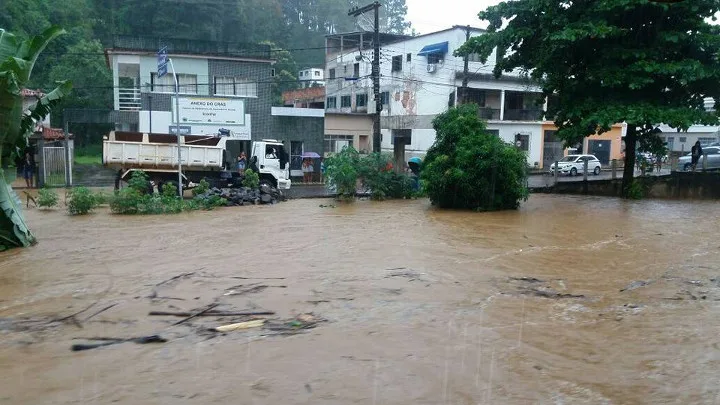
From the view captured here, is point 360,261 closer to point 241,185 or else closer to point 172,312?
point 172,312

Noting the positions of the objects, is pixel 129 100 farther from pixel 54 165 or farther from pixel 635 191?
pixel 635 191

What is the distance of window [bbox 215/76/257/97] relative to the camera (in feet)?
106

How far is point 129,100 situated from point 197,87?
372cm

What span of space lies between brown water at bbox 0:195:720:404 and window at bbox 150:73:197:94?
17966mm

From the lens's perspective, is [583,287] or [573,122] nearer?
[583,287]

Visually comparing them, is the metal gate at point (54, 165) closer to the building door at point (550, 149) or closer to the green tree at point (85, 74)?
the green tree at point (85, 74)

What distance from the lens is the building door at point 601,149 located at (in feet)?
151

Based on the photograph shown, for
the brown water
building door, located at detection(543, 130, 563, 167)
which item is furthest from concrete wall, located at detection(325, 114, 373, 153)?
the brown water

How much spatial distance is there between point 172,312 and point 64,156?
2208cm

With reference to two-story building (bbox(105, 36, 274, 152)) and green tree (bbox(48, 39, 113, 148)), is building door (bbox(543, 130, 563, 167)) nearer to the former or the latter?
two-story building (bbox(105, 36, 274, 152))

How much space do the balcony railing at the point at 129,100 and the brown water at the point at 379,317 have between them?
61.4 feet

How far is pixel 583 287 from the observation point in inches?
338

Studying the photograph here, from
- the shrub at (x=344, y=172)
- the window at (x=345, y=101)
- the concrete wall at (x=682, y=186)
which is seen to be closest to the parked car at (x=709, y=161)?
the concrete wall at (x=682, y=186)

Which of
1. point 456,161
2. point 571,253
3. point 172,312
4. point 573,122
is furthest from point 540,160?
point 172,312
